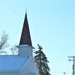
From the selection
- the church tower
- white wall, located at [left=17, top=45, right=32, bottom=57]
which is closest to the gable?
white wall, located at [left=17, top=45, right=32, bottom=57]

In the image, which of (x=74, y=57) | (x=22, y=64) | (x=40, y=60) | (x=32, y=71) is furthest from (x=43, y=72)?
(x=74, y=57)

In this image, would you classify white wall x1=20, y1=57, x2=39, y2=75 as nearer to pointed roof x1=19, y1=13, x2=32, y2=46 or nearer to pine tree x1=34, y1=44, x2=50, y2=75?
pointed roof x1=19, y1=13, x2=32, y2=46

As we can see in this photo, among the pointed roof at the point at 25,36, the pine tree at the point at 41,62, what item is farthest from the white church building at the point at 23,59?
the pine tree at the point at 41,62

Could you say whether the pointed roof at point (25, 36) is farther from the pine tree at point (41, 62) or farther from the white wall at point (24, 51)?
the pine tree at point (41, 62)

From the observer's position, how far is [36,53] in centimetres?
5609

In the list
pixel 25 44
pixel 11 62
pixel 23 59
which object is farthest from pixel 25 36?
pixel 11 62

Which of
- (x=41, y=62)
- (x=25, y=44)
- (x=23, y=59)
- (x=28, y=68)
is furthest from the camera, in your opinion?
(x=41, y=62)

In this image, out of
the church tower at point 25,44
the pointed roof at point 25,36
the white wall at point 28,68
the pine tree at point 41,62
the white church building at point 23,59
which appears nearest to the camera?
the white wall at point 28,68

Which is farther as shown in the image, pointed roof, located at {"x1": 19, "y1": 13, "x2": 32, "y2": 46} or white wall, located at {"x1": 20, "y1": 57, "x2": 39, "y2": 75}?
pointed roof, located at {"x1": 19, "y1": 13, "x2": 32, "y2": 46}

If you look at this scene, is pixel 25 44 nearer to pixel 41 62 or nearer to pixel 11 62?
pixel 11 62

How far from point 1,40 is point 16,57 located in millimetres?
7544

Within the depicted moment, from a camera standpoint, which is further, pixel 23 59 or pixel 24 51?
pixel 24 51

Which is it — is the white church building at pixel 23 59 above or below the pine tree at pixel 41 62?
above

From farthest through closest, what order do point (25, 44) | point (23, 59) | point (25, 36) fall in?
point (25, 36), point (25, 44), point (23, 59)
